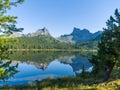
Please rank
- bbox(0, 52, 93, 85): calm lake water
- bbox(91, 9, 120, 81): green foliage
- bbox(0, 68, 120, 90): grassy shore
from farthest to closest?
bbox(0, 52, 93, 85): calm lake water → bbox(91, 9, 120, 81): green foliage → bbox(0, 68, 120, 90): grassy shore

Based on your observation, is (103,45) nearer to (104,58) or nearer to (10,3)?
(104,58)

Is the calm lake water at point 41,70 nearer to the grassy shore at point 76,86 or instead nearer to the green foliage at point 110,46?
the grassy shore at point 76,86

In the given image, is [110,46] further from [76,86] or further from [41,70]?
[41,70]

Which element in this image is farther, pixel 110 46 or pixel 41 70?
pixel 41 70

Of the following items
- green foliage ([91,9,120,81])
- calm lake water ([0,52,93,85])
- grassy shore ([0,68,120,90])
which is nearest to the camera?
grassy shore ([0,68,120,90])

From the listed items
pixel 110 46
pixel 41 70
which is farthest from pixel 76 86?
pixel 41 70

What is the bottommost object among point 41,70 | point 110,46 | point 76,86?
point 41,70

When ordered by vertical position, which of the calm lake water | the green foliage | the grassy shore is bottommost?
the calm lake water

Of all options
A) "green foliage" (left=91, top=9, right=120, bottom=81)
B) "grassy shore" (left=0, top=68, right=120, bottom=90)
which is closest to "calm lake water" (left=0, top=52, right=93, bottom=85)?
"grassy shore" (left=0, top=68, right=120, bottom=90)

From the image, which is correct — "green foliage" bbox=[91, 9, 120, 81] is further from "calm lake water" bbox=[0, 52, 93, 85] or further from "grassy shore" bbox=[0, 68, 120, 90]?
"calm lake water" bbox=[0, 52, 93, 85]

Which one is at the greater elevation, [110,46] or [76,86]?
[110,46]

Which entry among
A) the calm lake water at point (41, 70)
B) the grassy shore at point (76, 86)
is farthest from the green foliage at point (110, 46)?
the calm lake water at point (41, 70)

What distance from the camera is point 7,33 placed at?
69.6ft

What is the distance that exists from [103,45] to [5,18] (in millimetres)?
17519
